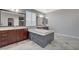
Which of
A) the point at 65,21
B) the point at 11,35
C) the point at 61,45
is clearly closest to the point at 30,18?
the point at 11,35

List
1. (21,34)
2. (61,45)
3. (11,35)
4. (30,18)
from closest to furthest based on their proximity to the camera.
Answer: (61,45) → (30,18) → (11,35) → (21,34)

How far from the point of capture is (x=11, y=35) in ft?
9.46

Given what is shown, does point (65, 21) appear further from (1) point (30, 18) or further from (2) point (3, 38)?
(2) point (3, 38)

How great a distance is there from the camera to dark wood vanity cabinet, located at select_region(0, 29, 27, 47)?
2.59m

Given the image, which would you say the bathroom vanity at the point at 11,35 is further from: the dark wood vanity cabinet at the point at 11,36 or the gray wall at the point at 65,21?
the gray wall at the point at 65,21

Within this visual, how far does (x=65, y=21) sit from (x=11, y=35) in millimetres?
1923

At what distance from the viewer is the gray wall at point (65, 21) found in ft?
7.53

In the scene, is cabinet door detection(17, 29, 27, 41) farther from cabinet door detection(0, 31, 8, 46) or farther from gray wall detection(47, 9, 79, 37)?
gray wall detection(47, 9, 79, 37)

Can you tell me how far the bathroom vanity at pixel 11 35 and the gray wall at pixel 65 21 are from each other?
109cm

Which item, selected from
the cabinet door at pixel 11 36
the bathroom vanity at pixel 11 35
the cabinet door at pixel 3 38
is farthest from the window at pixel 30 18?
the cabinet door at pixel 3 38
